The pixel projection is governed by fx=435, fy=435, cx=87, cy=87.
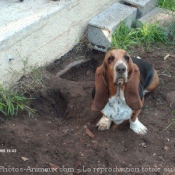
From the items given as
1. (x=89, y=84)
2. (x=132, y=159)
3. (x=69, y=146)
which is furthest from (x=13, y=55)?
(x=132, y=159)

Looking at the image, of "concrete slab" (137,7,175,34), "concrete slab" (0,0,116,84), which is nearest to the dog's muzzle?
"concrete slab" (0,0,116,84)

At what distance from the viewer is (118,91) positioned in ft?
13.1

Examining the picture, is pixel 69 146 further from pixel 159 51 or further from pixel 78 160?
pixel 159 51

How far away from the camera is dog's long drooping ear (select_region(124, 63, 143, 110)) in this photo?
386cm

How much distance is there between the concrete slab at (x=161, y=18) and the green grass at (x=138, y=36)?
0.14 metres

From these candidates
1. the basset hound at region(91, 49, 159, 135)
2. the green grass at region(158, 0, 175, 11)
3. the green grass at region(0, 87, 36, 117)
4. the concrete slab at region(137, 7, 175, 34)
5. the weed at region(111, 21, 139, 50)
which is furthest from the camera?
the green grass at region(158, 0, 175, 11)

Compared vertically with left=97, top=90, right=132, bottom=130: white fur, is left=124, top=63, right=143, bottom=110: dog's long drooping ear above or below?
above

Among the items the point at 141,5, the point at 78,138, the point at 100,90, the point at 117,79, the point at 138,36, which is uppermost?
the point at 117,79

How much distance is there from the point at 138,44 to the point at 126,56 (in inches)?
73.2

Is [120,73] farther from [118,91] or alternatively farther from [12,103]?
[12,103]

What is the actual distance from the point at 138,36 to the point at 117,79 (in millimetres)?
2224

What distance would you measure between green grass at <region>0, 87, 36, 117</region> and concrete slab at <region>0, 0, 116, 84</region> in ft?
0.59

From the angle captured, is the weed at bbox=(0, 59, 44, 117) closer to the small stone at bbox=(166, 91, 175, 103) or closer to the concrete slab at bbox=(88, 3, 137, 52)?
the concrete slab at bbox=(88, 3, 137, 52)

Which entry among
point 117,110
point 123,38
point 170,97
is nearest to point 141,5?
point 123,38
